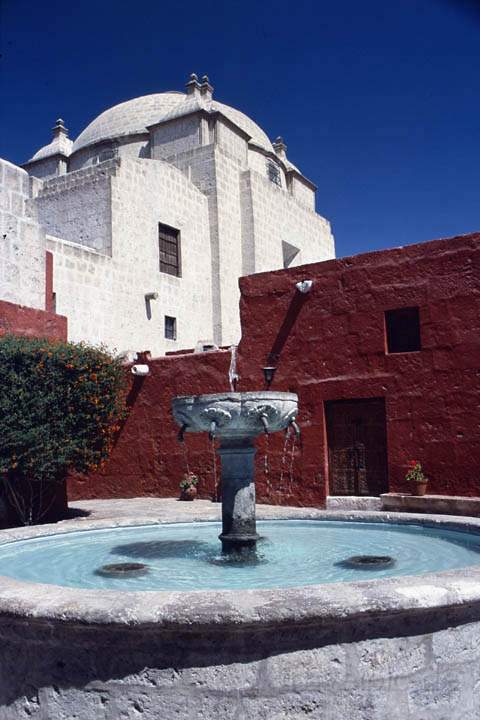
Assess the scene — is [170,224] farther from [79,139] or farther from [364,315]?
[364,315]

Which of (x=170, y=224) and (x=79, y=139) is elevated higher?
(x=79, y=139)

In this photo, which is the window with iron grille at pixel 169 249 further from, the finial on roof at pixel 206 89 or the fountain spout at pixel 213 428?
the fountain spout at pixel 213 428

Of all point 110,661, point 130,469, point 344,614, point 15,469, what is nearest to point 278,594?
point 344,614

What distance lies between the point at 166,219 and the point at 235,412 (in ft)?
49.0

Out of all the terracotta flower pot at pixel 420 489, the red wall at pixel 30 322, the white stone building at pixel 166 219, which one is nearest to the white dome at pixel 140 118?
the white stone building at pixel 166 219

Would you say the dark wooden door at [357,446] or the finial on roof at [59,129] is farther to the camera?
the finial on roof at [59,129]

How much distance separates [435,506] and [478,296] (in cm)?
286

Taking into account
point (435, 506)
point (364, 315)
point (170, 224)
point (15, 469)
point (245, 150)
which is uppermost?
point (245, 150)

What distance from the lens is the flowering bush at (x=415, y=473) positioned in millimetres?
9180

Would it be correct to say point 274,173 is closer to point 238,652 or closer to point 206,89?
point 206,89

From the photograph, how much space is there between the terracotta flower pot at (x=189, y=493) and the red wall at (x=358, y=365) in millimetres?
216

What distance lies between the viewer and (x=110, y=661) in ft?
8.37

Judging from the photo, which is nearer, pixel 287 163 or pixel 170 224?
pixel 170 224

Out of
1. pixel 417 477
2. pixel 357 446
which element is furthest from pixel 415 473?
pixel 357 446
